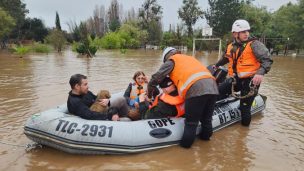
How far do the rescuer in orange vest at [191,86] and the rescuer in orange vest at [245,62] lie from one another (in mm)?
1085

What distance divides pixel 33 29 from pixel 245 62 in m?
35.6

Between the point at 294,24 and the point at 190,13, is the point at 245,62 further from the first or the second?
the point at 190,13

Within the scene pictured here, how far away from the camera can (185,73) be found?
4.21 meters

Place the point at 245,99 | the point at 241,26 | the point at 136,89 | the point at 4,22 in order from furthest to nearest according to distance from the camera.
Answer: the point at 4,22, the point at 136,89, the point at 245,99, the point at 241,26

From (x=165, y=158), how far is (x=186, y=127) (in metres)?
0.55

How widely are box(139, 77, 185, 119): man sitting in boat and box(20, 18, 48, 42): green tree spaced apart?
35057 mm

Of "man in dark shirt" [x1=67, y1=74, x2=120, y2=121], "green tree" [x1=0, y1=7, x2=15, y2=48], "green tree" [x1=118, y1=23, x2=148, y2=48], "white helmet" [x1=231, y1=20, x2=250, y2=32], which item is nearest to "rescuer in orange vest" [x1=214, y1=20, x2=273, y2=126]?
"white helmet" [x1=231, y1=20, x2=250, y2=32]

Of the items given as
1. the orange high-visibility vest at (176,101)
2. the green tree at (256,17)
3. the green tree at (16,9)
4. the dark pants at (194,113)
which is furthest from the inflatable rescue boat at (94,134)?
the green tree at (256,17)

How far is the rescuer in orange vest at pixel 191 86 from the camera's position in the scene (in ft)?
13.6

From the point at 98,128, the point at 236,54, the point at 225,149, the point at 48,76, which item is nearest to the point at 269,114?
the point at 236,54

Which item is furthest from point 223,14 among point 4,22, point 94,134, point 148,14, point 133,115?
point 94,134

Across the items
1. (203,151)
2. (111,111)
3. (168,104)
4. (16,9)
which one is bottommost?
(203,151)

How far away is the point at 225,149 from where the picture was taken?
4.38m

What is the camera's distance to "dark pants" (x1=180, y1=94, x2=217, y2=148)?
4.17m
